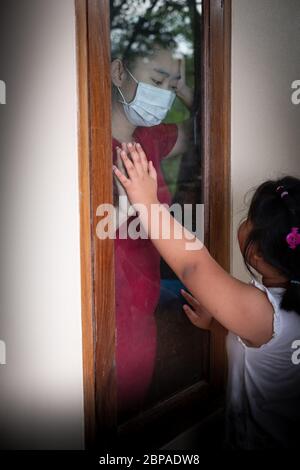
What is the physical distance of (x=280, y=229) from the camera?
1255 mm

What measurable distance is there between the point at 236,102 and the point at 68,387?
3.88 ft

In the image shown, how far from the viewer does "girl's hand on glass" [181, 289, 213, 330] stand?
166cm

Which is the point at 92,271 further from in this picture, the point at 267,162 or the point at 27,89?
the point at 267,162

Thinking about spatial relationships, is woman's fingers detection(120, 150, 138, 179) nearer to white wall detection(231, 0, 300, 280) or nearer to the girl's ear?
the girl's ear

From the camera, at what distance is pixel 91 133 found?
3.94 feet

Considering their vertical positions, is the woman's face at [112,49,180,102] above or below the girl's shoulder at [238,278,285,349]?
above

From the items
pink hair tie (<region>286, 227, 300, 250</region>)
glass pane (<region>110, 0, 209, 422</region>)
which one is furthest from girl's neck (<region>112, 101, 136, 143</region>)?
pink hair tie (<region>286, 227, 300, 250</region>)

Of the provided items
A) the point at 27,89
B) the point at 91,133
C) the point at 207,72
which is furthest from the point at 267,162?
the point at 27,89

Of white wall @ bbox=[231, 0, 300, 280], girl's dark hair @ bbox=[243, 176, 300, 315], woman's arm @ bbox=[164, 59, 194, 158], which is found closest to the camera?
girl's dark hair @ bbox=[243, 176, 300, 315]

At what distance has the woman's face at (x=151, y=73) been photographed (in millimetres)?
1321

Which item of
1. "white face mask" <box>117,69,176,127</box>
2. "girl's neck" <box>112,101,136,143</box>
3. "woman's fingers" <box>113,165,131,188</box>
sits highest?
"white face mask" <box>117,69,176,127</box>

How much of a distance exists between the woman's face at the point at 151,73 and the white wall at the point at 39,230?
7.6 inches

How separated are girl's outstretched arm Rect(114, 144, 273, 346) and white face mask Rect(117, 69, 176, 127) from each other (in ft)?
0.28

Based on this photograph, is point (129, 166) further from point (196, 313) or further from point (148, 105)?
point (196, 313)
